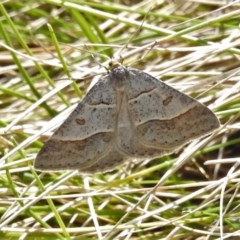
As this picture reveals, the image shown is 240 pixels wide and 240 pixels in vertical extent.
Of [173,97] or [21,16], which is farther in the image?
[21,16]

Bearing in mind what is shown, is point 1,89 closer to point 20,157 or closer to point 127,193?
point 20,157

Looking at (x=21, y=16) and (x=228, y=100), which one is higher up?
(x=21, y=16)

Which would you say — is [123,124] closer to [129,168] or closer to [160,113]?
[160,113]

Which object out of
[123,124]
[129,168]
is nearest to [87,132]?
[123,124]

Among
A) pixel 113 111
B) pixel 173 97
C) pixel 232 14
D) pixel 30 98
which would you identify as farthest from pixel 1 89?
pixel 232 14
